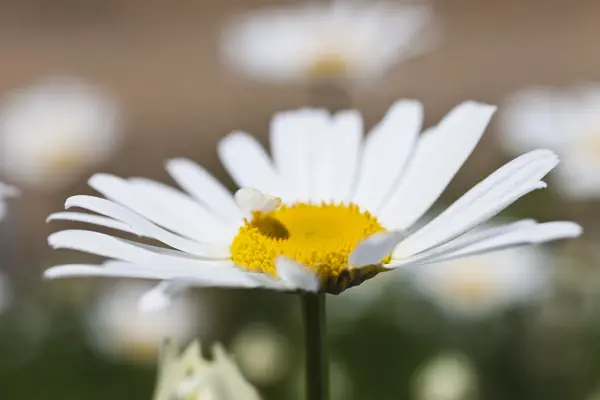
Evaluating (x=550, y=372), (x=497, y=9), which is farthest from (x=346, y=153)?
(x=497, y=9)

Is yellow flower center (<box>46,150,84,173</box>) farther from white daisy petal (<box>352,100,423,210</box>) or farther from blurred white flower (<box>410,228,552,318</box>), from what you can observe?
white daisy petal (<box>352,100,423,210</box>)

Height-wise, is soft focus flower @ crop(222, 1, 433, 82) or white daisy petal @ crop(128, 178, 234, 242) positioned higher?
soft focus flower @ crop(222, 1, 433, 82)

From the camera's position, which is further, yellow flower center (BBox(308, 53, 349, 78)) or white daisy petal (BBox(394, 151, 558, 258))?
yellow flower center (BBox(308, 53, 349, 78))

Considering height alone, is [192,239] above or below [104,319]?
below

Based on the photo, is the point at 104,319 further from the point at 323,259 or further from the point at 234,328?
the point at 323,259

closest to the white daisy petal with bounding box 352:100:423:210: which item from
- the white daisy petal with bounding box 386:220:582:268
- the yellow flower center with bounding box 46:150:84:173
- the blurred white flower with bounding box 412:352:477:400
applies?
the white daisy petal with bounding box 386:220:582:268

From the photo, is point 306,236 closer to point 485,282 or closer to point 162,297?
point 162,297
